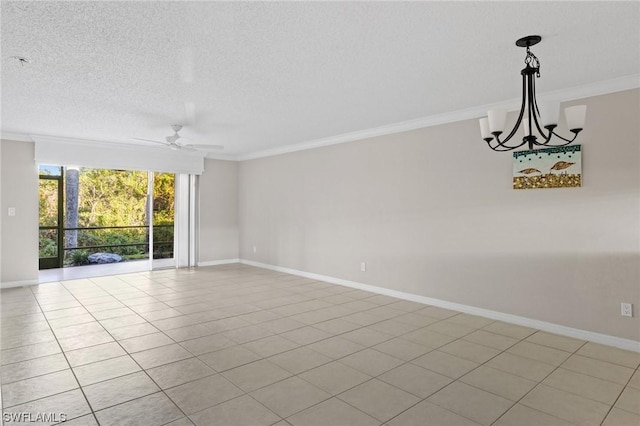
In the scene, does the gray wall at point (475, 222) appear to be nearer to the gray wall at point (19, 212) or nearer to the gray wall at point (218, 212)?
the gray wall at point (218, 212)

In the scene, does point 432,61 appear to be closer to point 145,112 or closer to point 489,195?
point 489,195

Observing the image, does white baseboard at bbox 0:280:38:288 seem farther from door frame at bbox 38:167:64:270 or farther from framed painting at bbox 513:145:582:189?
framed painting at bbox 513:145:582:189

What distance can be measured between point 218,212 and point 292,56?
19.2 feet

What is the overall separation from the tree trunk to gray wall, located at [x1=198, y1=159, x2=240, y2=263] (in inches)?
116

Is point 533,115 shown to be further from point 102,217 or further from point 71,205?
point 102,217

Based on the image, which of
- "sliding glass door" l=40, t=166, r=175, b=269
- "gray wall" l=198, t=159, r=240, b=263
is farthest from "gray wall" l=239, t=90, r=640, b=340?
"sliding glass door" l=40, t=166, r=175, b=269

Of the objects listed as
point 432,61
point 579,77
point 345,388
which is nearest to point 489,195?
point 579,77

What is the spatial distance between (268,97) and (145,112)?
1643mm

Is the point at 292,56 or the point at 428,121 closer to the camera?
the point at 292,56

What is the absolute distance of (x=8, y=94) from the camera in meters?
3.77

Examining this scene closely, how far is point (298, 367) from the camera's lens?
3.03 meters

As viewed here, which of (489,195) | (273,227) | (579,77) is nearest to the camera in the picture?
(579,77)

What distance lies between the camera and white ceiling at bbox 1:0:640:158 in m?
2.22

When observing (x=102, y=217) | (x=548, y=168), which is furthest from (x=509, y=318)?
(x=102, y=217)
